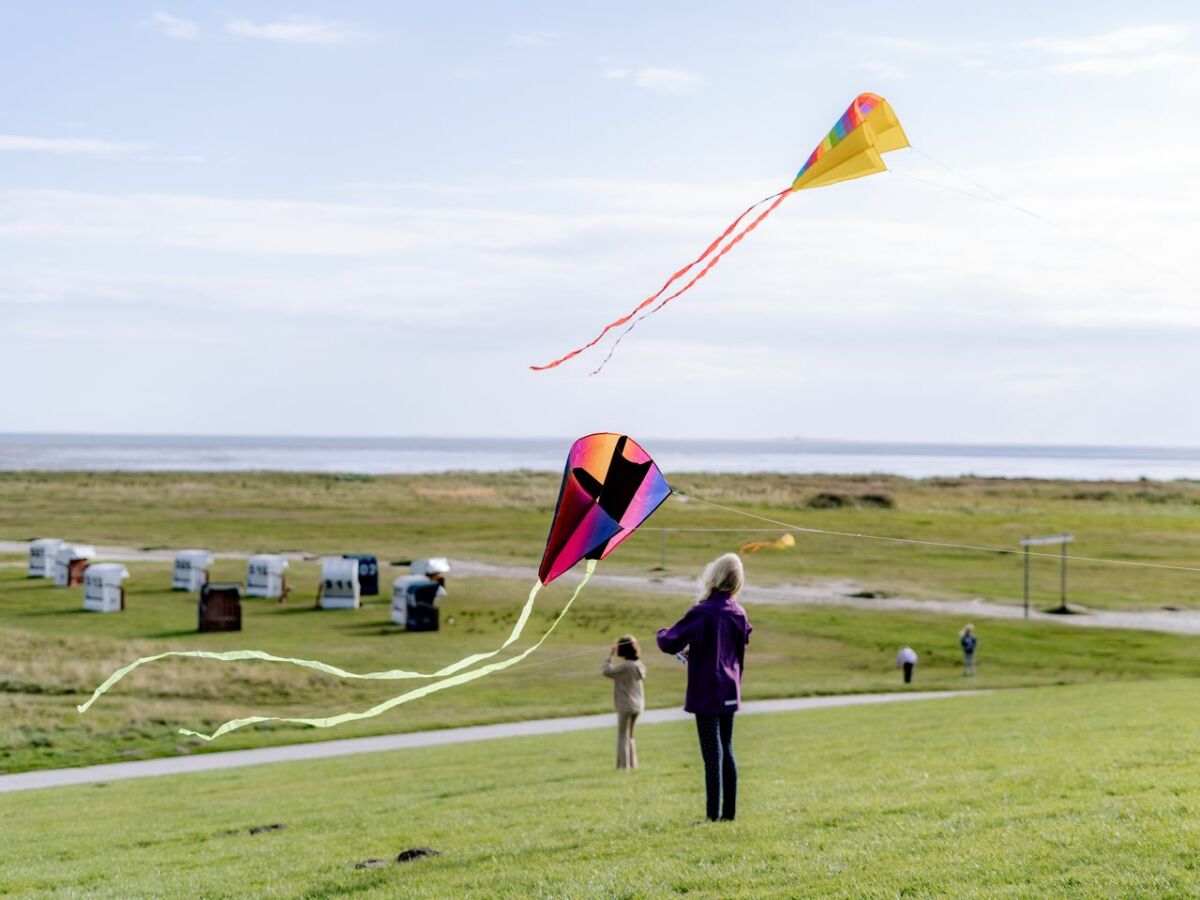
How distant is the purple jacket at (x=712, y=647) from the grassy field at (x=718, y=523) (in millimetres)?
25758

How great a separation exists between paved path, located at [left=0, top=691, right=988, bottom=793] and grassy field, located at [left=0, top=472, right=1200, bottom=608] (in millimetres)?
9746

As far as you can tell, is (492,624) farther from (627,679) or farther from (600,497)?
(600,497)

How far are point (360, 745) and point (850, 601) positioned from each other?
26406mm

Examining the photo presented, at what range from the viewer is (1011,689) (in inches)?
1059

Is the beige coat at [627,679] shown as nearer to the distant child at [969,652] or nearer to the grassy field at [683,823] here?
the grassy field at [683,823]

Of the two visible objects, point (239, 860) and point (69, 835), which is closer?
point (239, 860)

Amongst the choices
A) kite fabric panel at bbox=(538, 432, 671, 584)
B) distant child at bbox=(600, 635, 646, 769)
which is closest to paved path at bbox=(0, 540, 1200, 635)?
distant child at bbox=(600, 635, 646, 769)

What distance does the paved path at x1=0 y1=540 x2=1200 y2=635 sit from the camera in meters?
39.7

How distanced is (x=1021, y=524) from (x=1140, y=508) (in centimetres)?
1823

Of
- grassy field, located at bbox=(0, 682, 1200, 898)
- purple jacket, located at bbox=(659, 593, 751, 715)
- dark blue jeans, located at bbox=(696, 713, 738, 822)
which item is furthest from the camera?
dark blue jeans, located at bbox=(696, 713, 738, 822)

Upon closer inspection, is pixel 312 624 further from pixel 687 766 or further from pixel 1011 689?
pixel 687 766

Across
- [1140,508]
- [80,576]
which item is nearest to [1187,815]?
[80,576]

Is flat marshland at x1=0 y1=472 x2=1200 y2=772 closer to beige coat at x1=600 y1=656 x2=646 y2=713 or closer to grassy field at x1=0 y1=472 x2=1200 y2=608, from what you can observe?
grassy field at x1=0 y1=472 x2=1200 y2=608

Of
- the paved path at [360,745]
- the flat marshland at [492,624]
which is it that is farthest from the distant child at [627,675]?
the flat marshland at [492,624]
